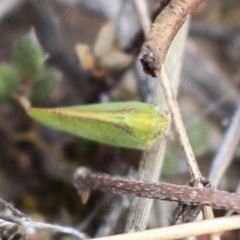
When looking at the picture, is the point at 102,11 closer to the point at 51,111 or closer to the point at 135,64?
the point at 135,64

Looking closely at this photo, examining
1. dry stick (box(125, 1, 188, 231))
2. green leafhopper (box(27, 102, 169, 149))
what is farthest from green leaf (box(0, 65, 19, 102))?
dry stick (box(125, 1, 188, 231))

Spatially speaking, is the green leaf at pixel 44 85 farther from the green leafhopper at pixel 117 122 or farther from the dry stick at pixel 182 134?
the dry stick at pixel 182 134

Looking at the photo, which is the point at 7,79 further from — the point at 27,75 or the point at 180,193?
the point at 180,193

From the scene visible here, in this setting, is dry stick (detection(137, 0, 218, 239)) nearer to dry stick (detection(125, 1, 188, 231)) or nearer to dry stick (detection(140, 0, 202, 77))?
dry stick (detection(140, 0, 202, 77))

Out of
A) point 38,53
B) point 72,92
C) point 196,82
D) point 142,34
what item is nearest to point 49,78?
point 38,53

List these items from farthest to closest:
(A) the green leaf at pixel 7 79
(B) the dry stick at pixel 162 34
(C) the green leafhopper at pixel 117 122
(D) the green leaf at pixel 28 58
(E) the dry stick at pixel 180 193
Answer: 1. (A) the green leaf at pixel 7 79
2. (D) the green leaf at pixel 28 58
3. (C) the green leafhopper at pixel 117 122
4. (E) the dry stick at pixel 180 193
5. (B) the dry stick at pixel 162 34

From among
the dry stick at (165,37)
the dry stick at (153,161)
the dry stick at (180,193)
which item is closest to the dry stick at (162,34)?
the dry stick at (165,37)

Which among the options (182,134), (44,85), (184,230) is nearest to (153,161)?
(182,134)
